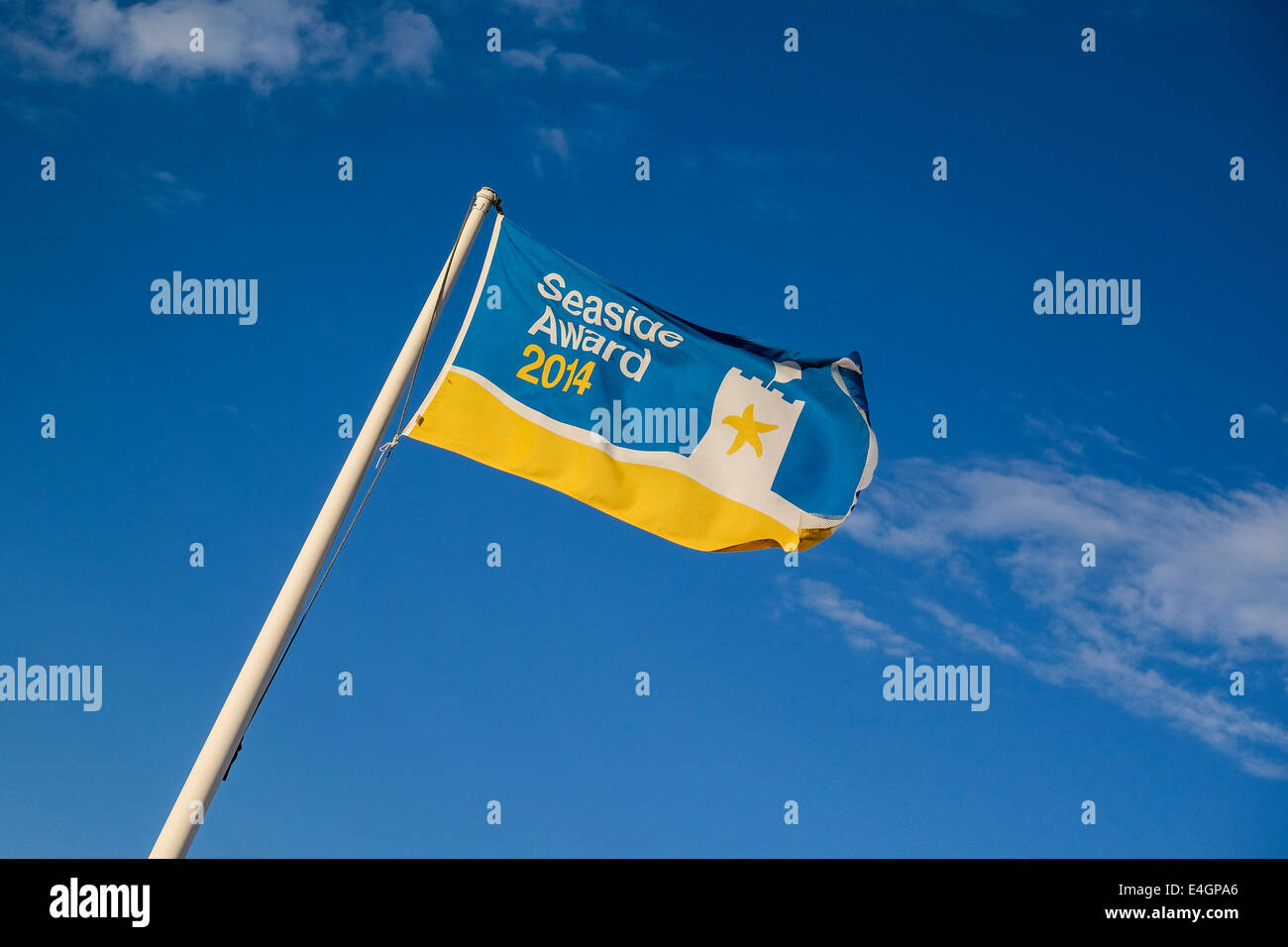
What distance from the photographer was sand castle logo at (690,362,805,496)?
40.2 feet

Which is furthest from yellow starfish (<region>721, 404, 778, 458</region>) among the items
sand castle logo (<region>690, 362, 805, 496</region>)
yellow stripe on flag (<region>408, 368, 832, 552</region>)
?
yellow stripe on flag (<region>408, 368, 832, 552</region>)

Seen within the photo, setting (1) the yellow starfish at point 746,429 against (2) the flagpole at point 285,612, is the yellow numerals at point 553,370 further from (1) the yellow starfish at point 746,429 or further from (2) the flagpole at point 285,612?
(1) the yellow starfish at point 746,429

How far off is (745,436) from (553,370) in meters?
2.27

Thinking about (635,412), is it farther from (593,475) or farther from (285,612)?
(285,612)

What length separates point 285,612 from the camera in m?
8.68

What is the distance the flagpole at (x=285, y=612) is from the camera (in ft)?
25.7

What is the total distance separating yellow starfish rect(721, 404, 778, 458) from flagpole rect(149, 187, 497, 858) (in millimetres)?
3498
